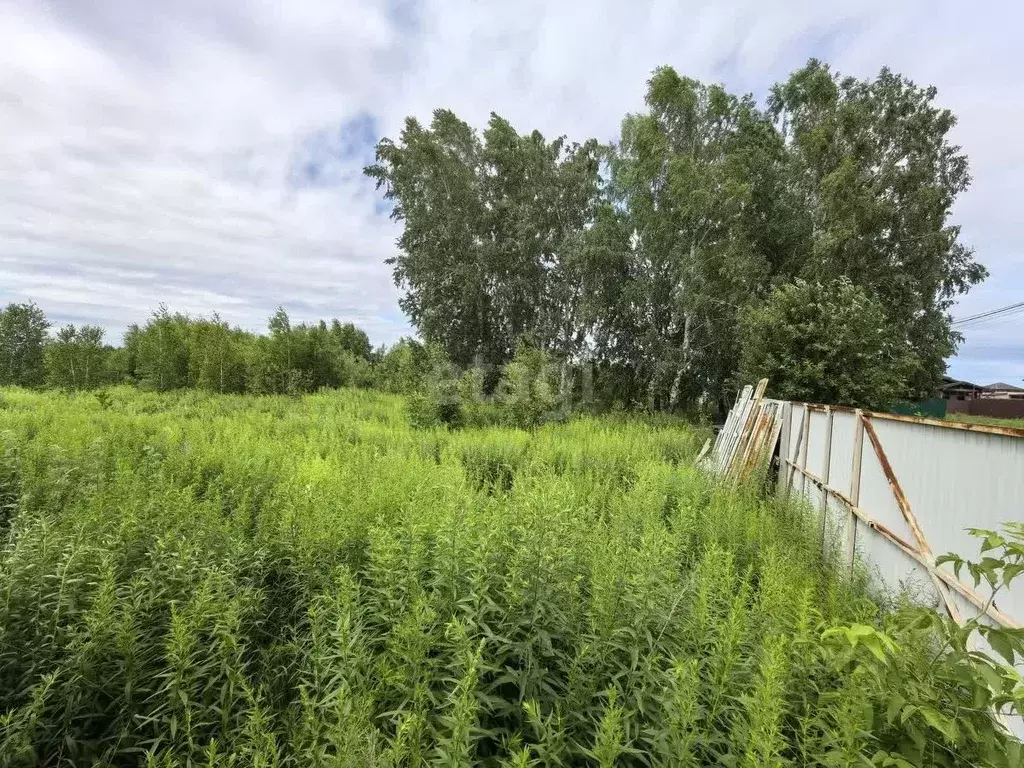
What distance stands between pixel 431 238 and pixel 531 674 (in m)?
18.9

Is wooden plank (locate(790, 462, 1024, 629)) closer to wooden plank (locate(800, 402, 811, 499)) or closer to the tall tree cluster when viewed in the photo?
wooden plank (locate(800, 402, 811, 499))

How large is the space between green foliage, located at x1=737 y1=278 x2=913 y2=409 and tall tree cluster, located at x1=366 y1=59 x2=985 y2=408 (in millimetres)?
45

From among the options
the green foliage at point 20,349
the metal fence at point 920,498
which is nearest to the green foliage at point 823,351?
the metal fence at point 920,498

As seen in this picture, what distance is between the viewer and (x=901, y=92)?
14516 mm

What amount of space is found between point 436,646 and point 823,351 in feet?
34.8

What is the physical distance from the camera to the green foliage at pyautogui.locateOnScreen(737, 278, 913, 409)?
9758 mm

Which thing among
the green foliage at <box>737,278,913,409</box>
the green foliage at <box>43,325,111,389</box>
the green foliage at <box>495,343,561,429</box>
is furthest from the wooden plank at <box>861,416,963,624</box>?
the green foliage at <box>43,325,111,389</box>

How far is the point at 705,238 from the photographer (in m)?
15.0

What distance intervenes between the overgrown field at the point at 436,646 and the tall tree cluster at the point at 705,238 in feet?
30.2

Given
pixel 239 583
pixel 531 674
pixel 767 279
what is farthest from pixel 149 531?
pixel 767 279

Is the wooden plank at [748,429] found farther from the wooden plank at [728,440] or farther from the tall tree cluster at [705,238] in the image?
the tall tree cluster at [705,238]

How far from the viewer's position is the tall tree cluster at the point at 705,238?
529 inches

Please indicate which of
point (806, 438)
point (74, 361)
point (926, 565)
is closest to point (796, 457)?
point (806, 438)

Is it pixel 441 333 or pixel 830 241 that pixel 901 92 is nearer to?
pixel 830 241
